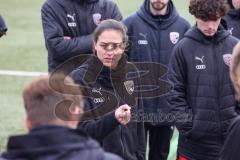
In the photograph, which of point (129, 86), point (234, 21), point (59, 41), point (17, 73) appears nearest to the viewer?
point (129, 86)

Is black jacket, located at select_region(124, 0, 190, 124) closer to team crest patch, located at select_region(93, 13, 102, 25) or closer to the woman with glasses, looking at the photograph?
team crest patch, located at select_region(93, 13, 102, 25)

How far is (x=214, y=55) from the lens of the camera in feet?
14.3

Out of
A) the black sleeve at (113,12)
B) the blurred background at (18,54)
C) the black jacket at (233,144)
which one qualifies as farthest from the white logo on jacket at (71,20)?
the black jacket at (233,144)

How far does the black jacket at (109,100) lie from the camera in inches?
149

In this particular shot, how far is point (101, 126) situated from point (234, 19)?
2354 mm

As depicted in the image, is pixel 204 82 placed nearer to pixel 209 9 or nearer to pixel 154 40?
pixel 209 9

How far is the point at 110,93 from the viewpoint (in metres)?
3.99

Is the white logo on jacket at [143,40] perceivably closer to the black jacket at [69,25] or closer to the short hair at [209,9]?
the black jacket at [69,25]

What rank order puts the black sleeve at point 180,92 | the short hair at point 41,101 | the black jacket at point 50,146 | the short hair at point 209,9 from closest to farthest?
1. the black jacket at point 50,146
2. the short hair at point 41,101
3. the short hair at point 209,9
4. the black sleeve at point 180,92

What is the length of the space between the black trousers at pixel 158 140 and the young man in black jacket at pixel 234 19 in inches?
45.3

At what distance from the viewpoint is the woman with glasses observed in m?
3.78

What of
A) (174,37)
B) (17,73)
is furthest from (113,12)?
(17,73)

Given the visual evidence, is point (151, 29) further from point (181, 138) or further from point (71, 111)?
point (71, 111)

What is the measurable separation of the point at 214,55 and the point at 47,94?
2268 mm
